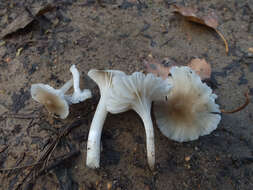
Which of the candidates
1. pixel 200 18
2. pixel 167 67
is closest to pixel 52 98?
pixel 167 67

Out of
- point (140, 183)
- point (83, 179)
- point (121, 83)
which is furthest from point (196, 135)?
point (83, 179)

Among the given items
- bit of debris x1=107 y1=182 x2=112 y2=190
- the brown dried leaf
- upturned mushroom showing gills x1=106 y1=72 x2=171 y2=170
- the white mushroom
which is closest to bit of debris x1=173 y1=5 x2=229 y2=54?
the brown dried leaf

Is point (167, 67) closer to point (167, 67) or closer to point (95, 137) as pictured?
point (167, 67)

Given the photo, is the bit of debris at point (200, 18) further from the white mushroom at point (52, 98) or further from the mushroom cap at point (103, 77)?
the white mushroom at point (52, 98)

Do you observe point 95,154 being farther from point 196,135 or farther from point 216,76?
point 216,76

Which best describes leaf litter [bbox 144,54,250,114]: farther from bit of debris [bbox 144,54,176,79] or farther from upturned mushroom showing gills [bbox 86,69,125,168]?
upturned mushroom showing gills [bbox 86,69,125,168]

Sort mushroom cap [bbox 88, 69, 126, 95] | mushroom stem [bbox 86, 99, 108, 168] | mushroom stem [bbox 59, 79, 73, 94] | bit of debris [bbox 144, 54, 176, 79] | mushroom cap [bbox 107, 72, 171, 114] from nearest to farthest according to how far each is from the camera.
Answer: mushroom cap [bbox 107, 72, 171, 114] → mushroom stem [bbox 86, 99, 108, 168] → mushroom cap [bbox 88, 69, 126, 95] → mushroom stem [bbox 59, 79, 73, 94] → bit of debris [bbox 144, 54, 176, 79]

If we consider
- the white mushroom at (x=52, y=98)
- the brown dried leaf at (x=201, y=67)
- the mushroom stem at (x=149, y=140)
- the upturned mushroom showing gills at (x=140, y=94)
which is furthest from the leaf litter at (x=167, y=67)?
the white mushroom at (x=52, y=98)
